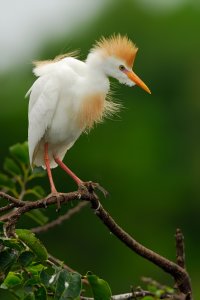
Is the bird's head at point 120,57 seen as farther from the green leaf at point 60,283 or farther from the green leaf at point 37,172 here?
the green leaf at point 60,283

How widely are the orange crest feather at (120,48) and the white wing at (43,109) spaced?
32 centimetres

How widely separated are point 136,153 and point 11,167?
1625cm

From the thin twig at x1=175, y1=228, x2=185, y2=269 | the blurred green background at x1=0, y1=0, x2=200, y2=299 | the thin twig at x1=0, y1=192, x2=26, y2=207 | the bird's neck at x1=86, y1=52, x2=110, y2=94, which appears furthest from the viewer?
the blurred green background at x1=0, y1=0, x2=200, y2=299

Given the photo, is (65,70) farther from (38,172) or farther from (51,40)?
(51,40)

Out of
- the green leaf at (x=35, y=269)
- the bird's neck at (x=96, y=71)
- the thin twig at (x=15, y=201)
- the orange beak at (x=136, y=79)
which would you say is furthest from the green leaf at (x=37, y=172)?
the green leaf at (x=35, y=269)

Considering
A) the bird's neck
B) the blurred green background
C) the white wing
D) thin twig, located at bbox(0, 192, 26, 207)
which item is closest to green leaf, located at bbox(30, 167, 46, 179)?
the white wing

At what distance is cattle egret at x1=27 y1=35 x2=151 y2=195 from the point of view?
4.84 metres

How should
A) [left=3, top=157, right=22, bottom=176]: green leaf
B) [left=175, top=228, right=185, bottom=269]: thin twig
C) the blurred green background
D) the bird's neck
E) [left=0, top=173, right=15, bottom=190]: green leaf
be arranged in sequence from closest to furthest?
[left=175, top=228, right=185, bottom=269]: thin twig
[left=0, top=173, right=15, bottom=190]: green leaf
[left=3, top=157, right=22, bottom=176]: green leaf
the bird's neck
the blurred green background

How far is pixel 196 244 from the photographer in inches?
724

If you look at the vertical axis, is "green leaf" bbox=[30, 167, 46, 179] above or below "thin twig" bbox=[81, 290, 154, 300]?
above

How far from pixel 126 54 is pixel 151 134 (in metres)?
16.6

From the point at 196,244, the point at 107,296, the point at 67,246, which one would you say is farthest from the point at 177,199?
the point at 107,296

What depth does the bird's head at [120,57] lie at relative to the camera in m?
4.80

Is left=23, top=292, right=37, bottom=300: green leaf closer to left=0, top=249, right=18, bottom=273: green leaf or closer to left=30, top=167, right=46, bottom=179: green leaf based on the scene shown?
left=0, top=249, right=18, bottom=273: green leaf
